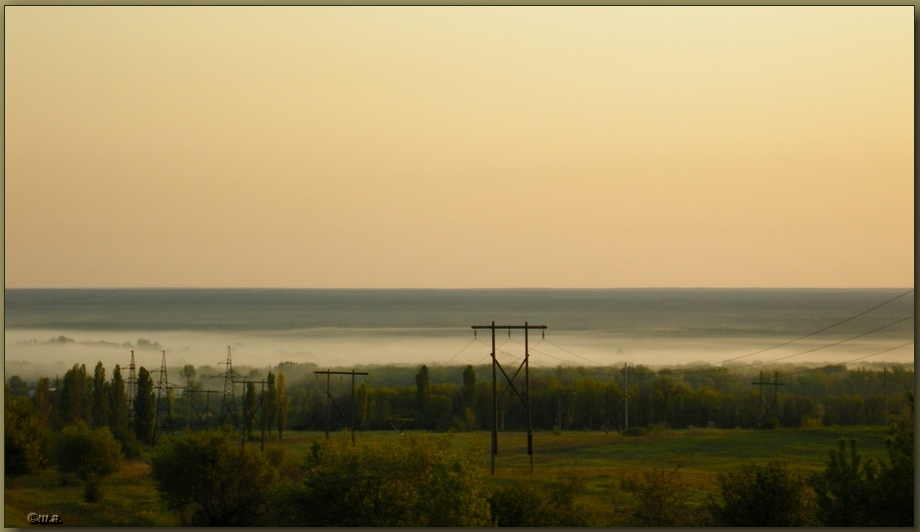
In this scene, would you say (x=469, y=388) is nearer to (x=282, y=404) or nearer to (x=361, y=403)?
(x=361, y=403)

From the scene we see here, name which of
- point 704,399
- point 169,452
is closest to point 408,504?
point 169,452

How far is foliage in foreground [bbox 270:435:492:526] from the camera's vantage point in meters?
21.2

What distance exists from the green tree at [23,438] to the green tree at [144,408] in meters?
4.14

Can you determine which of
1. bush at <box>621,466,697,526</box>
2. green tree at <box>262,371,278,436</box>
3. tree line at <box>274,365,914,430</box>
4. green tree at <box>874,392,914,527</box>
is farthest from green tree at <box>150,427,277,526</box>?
green tree at <box>874,392,914,527</box>

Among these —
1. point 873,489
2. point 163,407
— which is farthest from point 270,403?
point 873,489

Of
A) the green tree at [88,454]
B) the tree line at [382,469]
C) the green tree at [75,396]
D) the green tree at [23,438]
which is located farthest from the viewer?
the green tree at [75,396]

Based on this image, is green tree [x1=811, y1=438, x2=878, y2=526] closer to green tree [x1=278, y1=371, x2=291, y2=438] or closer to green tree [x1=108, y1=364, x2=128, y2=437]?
green tree [x1=278, y1=371, x2=291, y2=438]

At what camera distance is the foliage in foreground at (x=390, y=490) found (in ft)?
69.7

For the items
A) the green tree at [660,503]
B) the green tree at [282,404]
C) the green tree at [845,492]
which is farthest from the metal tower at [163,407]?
the green tree at [845,492]

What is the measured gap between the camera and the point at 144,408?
31266 millimetres

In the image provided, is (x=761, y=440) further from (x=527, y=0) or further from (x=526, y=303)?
(x=527, y=0)

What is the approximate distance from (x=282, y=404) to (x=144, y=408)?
15.3 feet

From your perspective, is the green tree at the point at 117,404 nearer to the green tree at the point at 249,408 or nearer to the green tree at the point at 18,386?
the green tree at the point at 249,408
